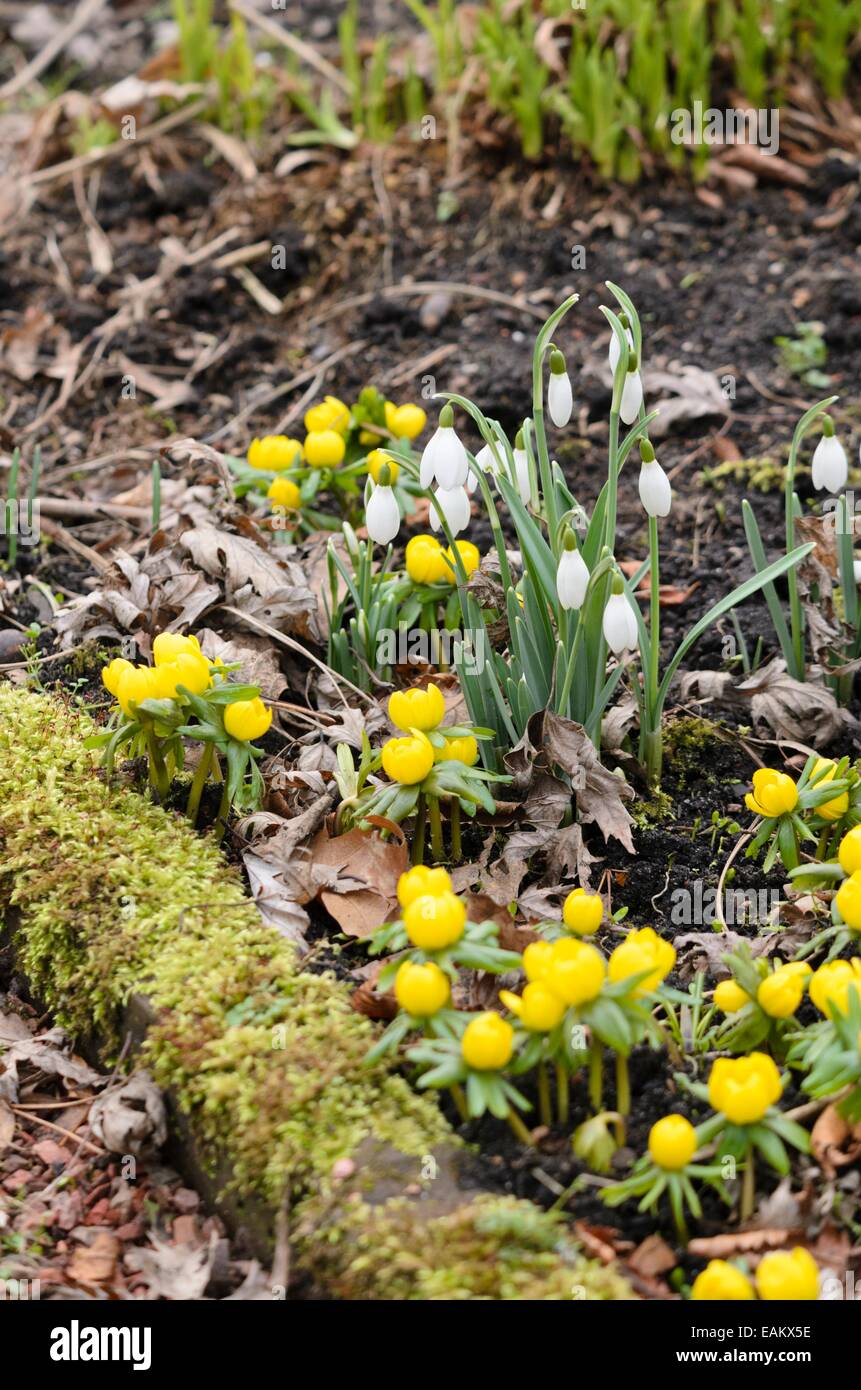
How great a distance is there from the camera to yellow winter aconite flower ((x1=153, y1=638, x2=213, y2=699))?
2523mm

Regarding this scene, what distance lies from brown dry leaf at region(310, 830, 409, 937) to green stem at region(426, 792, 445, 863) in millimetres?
60

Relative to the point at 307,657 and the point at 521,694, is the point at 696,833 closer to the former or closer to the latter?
the point at 521,694

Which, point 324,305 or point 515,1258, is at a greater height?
point 324,305

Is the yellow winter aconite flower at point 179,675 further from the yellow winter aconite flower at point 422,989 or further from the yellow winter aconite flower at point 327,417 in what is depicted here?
the yellow winter aconite flower at point 327,417

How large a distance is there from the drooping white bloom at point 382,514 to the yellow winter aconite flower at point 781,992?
42.4 inches

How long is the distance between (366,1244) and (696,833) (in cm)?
117

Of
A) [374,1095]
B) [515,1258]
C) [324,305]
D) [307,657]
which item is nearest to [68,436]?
[324,305]

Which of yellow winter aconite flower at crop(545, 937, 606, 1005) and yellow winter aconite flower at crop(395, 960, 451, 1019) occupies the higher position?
yellow winter aconite flower at crop(545, 937, 606, 1005)

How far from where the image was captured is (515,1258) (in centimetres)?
195

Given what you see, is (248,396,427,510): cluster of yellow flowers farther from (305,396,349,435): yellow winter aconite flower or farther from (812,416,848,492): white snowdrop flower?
(812,416,848,492): white snowdrop flower

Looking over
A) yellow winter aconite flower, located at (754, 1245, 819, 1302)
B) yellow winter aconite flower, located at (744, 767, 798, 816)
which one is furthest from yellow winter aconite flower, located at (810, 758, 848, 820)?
yellow winter aconite flower, located at (754, 1245, 819, 1302)

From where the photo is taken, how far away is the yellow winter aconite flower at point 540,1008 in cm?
198

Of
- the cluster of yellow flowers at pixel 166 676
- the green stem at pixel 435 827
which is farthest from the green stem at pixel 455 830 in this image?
the cluster of yellow flowers at pixel 166 676

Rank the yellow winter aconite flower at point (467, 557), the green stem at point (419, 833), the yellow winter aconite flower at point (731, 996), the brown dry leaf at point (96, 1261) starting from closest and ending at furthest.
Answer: the yellow winter aconite flower at point (731, 996)
the brown dry leaf at point (96, 1261)
the green stem at point (419, 833)
the yellow winter aconite flower at point (467, 557)
